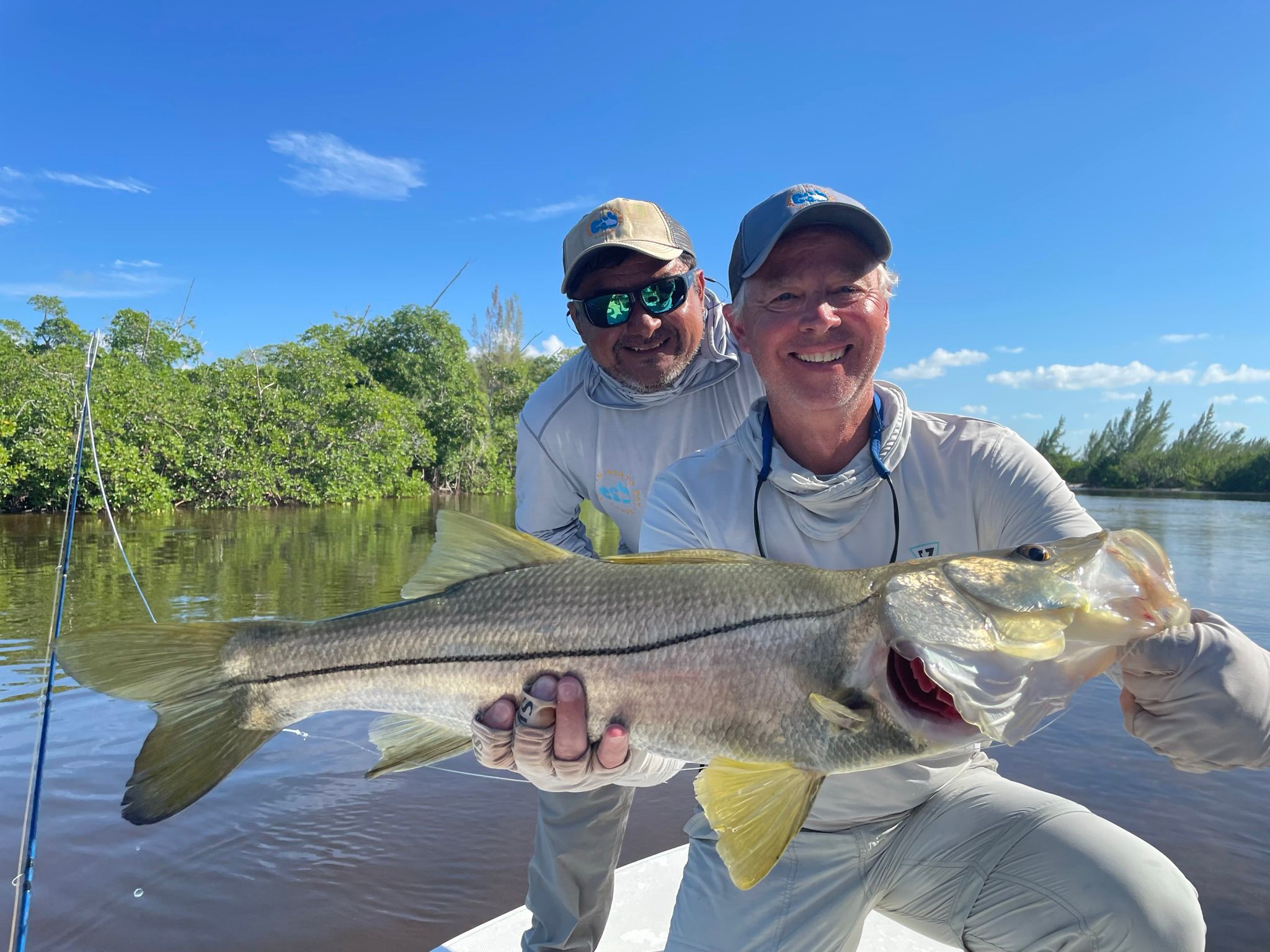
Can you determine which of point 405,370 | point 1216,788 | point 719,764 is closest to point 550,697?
point 719,764

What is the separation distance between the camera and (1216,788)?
6.02 meters

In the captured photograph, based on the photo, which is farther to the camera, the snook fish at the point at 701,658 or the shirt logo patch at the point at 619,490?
the shirt logo patch at the point at 619,490

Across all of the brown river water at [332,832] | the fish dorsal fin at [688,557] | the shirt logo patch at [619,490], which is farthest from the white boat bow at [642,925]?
the fish dorsal fin at [688,557]

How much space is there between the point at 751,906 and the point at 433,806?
338 cm

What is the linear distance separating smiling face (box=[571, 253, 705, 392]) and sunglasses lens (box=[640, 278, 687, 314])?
25mm

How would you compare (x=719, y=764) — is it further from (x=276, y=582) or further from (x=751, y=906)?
(x=276, y=582)

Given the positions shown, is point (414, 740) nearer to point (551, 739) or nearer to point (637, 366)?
point (551, 739)

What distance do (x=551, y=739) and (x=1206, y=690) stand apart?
5.23 feet

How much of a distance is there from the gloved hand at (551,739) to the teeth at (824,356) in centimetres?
141

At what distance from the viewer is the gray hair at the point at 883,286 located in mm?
2873

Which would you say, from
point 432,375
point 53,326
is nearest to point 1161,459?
point 432,375

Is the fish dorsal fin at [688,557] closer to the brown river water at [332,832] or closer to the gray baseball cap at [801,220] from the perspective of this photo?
the gray baseball cap at [801,220]

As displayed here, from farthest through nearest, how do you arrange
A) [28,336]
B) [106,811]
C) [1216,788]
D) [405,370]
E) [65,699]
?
[28,336] < [405,370] < [65,699] < [1216,788] < [106,811]

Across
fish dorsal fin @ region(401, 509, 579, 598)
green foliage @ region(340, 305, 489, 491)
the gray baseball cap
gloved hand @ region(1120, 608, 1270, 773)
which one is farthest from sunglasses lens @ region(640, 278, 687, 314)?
green foliage @ region(340, 305, 489, 491)
